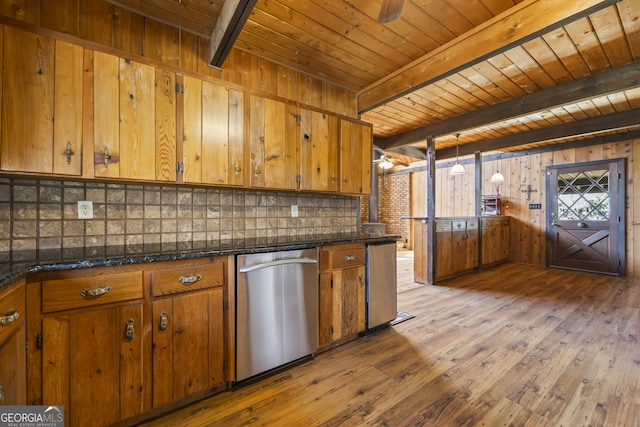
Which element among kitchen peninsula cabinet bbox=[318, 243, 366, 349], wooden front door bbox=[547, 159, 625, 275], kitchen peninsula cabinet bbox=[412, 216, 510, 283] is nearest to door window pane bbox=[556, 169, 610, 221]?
wooden front door bbox=[547, 159, 625, 275]

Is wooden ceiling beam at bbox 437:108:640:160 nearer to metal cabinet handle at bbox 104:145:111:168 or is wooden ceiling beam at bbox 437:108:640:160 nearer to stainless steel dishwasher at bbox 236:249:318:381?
stainless steel dishwasher at bbox 236:249:318:381

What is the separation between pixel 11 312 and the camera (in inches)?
42.1

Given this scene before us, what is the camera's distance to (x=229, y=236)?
2281 mm

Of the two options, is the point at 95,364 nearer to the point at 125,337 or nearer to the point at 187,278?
the point at 125,337

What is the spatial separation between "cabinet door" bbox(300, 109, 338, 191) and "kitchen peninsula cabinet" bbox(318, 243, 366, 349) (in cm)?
64

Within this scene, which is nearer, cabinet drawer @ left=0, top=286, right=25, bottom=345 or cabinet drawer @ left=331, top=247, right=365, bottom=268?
cabinet drawer @ left=0, top=286, right=25, bottom=345

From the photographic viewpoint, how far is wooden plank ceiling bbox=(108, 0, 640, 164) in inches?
74.8

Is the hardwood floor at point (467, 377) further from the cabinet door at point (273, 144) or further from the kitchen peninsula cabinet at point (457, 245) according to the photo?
the cabinet door at point (273, 144)

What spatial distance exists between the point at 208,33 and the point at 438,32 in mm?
1869

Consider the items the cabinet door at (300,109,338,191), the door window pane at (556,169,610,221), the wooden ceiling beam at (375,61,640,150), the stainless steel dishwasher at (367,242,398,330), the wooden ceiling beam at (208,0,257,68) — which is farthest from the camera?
the door window pane at (556,169,610,221)

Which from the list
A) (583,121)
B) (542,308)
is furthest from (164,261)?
(583,121)

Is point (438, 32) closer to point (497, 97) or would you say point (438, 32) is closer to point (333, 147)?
point (333, 147)

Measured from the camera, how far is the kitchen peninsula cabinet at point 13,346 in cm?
101

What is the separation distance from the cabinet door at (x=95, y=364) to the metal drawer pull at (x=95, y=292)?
0.09 meters
